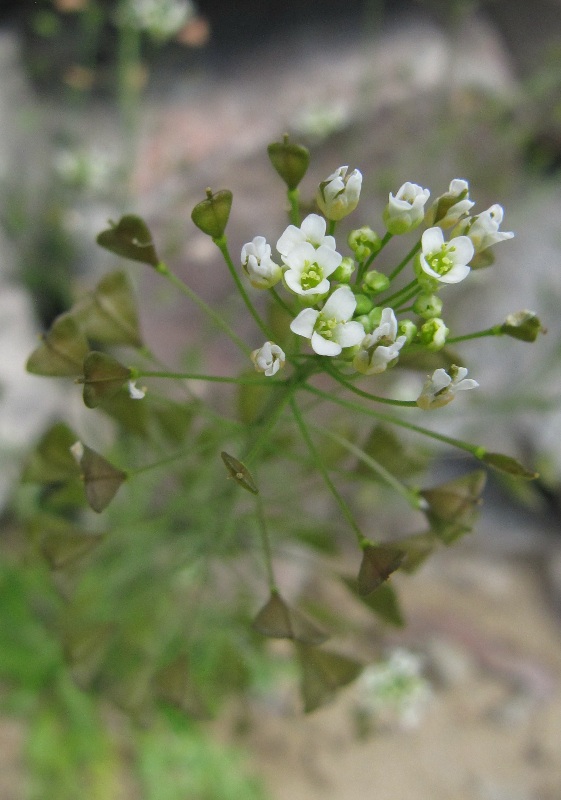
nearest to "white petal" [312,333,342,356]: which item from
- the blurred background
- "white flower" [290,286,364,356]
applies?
"white flower" [290,286,364,356]

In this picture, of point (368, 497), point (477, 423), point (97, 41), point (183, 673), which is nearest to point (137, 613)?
point (183, 673)

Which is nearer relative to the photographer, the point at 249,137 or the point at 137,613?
the point at 137,613

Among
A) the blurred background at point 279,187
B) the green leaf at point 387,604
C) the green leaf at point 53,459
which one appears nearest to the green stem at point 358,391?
the green leaf at point 387,604

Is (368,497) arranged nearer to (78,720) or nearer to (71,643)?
(78,720)

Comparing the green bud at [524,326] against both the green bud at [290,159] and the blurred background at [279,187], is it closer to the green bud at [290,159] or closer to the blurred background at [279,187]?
the green bud at [290,159]

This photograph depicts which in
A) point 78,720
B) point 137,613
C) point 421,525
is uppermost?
point 137,613

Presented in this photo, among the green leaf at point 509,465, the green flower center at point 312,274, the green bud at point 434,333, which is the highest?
the green flower center at point 312,274
